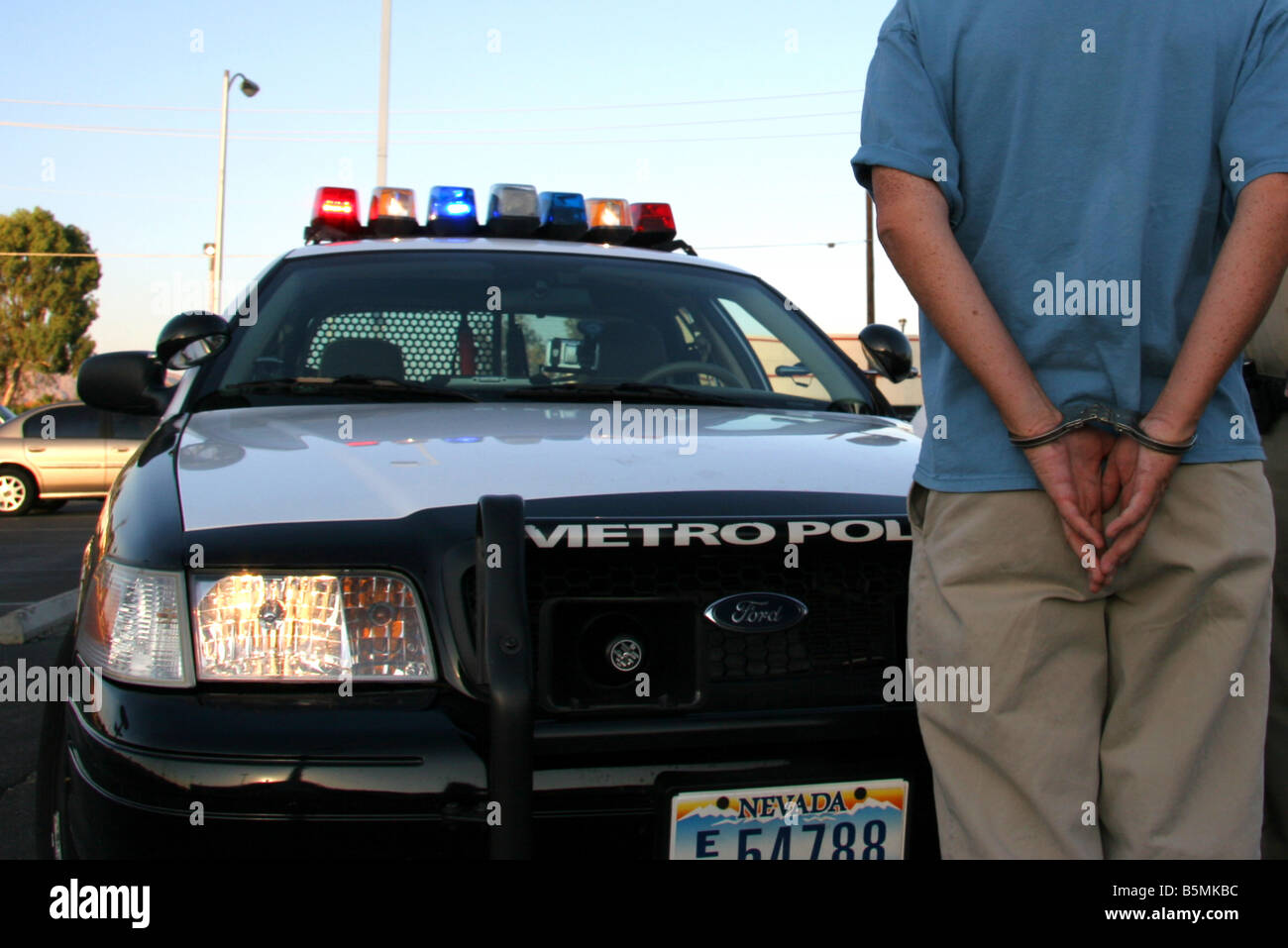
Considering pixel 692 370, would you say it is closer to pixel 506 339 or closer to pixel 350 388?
pixel 506 339

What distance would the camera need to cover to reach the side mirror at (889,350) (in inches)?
141

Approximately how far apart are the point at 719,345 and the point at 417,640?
200cm

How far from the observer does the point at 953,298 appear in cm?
154

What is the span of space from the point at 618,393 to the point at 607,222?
4.58ft

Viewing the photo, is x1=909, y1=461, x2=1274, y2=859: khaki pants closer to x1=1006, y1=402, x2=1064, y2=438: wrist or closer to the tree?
x1=1006, y1=402, x2=1064, y2=438: wrist

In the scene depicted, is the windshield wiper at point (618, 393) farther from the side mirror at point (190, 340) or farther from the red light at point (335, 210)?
the red light at point (335, 210)

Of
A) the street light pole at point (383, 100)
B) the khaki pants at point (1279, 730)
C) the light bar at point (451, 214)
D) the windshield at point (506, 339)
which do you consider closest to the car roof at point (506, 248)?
the windshield at point (506, 339)

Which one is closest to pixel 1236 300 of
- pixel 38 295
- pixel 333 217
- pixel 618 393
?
pixel 618 393
